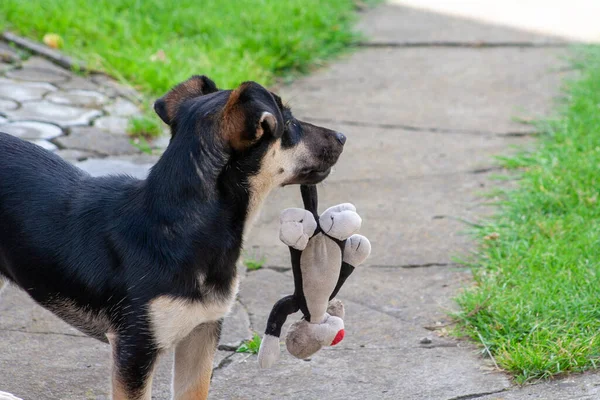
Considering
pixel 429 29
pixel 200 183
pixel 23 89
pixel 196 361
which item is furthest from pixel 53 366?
pixel 429 29

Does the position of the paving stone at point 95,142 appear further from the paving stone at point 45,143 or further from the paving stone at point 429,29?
the paving stone at point 429,29

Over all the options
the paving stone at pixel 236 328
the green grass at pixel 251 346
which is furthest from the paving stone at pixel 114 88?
the green grass at pixel 251 346

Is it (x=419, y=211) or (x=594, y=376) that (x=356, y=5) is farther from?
(x=594, y=376)

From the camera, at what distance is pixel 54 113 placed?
6418 mm

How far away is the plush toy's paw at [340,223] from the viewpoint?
3.22m

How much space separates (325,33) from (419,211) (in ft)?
11.3

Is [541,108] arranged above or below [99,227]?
below

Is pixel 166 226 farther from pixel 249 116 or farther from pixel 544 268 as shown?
pixel 544 268

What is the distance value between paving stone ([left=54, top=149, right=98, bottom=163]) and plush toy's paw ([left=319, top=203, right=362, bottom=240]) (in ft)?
9.16

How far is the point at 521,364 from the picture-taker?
3674 millimetres

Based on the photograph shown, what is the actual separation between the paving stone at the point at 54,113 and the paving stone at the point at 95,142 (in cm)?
16

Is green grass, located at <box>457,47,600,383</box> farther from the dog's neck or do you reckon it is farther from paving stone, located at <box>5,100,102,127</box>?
paving stone, located at <box>5,100,102,127</box>

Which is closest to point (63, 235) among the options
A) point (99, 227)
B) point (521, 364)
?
point (99, 227)

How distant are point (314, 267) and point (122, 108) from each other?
3681mm
